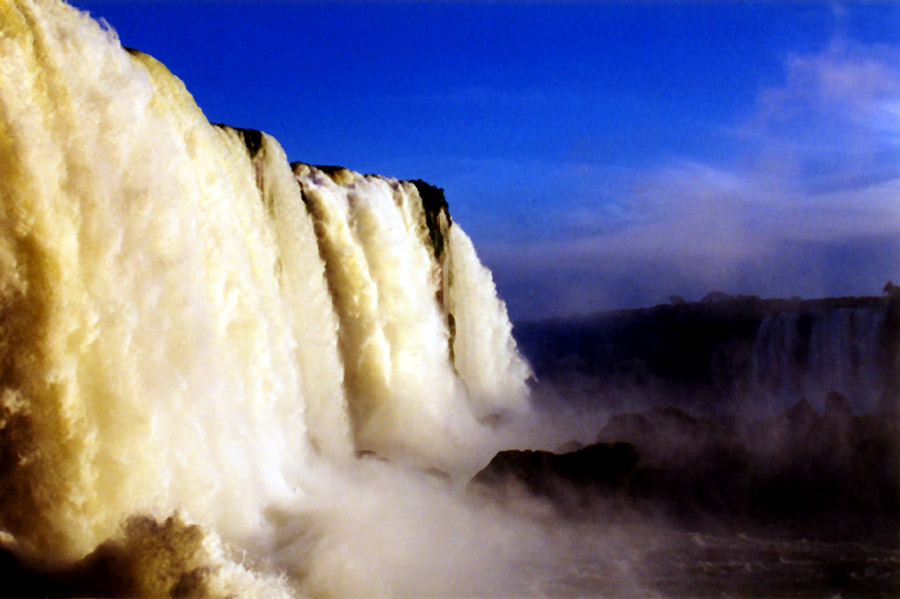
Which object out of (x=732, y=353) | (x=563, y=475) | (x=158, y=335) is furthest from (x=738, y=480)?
(x=732, y=353)

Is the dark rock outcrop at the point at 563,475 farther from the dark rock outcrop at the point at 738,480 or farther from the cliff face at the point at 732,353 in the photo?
the cliff face at the point at 732,353

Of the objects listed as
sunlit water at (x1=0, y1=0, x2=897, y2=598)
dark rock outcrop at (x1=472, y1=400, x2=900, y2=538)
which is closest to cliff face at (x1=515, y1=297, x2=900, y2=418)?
dark rock outcrop at (x1=472, y1=400, x2=900, y2=538)

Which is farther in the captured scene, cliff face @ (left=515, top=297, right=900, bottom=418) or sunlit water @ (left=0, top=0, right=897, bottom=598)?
cliff face @ (left=515, top=297, right=900, bottom=418)

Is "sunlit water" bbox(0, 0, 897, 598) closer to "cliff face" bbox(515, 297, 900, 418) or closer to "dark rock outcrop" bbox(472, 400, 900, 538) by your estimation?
"dark rock outcrop" bbox(472, 400, 900, 538)

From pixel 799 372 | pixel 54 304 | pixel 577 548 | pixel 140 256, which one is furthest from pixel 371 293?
pixel 799 372

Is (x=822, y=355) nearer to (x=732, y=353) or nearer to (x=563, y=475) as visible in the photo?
(x=732, y=353)

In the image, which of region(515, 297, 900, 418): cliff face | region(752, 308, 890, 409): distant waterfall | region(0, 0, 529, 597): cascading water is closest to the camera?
region(0, 0, 529, 597): cascading water

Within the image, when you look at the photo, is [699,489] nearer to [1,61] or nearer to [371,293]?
[371,293]
